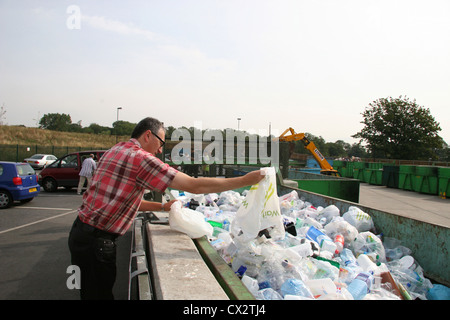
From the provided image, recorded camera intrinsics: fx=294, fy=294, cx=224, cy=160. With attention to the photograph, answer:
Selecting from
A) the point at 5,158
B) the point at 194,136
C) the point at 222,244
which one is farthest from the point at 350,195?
the point at 5,158

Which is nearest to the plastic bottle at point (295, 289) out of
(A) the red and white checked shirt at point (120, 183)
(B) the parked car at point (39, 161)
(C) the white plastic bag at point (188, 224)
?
(C) the white plastic bag at point (188, 224)

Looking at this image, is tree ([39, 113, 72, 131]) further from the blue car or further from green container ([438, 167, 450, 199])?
green container ([438, 167, 450, 199])

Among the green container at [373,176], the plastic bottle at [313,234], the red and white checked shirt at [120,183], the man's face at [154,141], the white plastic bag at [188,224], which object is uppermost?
the man's face at [154,141]

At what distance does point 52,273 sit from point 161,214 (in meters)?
2.06

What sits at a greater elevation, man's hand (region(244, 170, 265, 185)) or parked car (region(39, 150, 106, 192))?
man's hand (region(244, 170, 265, 185))

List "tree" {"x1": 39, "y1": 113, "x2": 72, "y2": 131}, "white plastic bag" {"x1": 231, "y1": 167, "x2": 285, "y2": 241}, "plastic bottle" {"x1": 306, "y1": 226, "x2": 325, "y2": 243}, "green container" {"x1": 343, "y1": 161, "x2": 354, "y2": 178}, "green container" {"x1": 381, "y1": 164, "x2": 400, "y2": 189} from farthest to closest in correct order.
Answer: "tree" {"x1": 39, "y1": 113, "x2": 72, "y2": 131}, "green container" {"x1": 343, "y1": 161, "x2": 354, "y2": 178}, "green container" {"x1": 381, "y1": 164, "x2": 400, "y2": 189}, "plastic bottle" {"x1": 306, "y1": 226, "x2": 325, "y2": 243}, "white plastic bag" {"x1": 231, "y1": 167, "x2": 285, "y2": 241}

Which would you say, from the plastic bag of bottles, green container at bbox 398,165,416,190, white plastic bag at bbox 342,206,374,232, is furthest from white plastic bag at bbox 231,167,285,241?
green container at bbox 398,165,416,190

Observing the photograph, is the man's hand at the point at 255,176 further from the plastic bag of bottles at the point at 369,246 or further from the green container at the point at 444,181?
the green container at the point at 444,181

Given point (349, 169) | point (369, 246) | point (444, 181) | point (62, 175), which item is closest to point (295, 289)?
point (369, 246)

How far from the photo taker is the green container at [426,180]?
15.2 metres

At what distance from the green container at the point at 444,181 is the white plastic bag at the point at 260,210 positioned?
50.5ft

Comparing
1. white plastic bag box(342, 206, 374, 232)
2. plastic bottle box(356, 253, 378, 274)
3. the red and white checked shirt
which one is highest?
the red and white checked shirt

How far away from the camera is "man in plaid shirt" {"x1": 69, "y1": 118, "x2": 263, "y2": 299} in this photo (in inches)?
75.7

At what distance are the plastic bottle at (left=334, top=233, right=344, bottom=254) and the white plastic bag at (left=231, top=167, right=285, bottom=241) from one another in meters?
0.94
